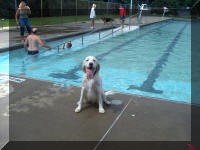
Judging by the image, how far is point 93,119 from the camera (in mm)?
4324

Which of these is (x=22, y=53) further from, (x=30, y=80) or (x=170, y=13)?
(x=170, y=13)

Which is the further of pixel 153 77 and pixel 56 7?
pixel 56 7

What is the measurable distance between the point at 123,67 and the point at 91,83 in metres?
4.96

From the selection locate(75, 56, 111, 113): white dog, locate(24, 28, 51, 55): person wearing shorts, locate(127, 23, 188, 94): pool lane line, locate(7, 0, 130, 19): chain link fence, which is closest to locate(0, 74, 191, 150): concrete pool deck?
locate(75, 56, 111, 113): white dog

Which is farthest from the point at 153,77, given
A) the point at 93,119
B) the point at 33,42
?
the point at 33,42

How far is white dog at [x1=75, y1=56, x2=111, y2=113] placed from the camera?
4352 millimetres

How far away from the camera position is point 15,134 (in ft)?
12.3

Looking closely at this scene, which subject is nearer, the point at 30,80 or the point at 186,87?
the point at 30,80

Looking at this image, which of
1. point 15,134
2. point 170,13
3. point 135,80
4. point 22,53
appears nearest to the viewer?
point 15,134

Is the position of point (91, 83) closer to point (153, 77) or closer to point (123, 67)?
point (153, 77)

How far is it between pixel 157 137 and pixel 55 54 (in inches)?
318

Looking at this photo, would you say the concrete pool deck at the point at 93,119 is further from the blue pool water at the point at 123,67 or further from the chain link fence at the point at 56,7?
the chain link fence at the point at 56,7

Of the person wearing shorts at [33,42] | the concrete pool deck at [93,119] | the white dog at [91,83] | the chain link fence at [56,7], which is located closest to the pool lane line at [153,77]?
the concrete pool deck at [93,119]
